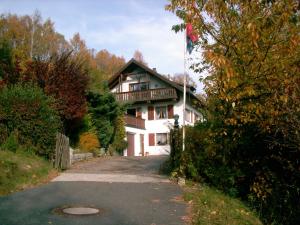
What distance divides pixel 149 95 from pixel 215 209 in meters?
29.6

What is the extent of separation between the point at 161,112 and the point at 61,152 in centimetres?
2421

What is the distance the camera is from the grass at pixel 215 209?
8.79 meters

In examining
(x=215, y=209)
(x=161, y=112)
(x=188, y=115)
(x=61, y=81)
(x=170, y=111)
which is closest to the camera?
(x=215, y=209)

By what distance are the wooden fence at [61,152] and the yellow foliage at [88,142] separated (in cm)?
692

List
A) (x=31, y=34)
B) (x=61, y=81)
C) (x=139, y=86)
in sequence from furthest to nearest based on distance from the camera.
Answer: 1. (x=31, y=34)
2. (x=139, y=86)
3. (x=61, y=81)

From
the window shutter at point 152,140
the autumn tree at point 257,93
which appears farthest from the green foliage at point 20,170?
the window shutter at point 152,140

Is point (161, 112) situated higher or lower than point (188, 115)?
higher

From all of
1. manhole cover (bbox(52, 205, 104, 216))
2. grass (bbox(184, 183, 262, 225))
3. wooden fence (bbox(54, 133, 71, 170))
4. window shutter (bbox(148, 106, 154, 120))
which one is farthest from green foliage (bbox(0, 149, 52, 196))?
window shutter (bbox(148, 106, 154, 120))

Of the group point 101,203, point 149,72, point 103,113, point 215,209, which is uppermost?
point 149,72

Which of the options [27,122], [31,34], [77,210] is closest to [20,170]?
[27,122]

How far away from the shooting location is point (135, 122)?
37.0 m

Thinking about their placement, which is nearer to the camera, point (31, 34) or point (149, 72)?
point (149, 72)

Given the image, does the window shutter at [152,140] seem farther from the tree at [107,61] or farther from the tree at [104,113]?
the tree at [107,61]

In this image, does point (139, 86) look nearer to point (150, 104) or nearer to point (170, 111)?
point (150, 104)
